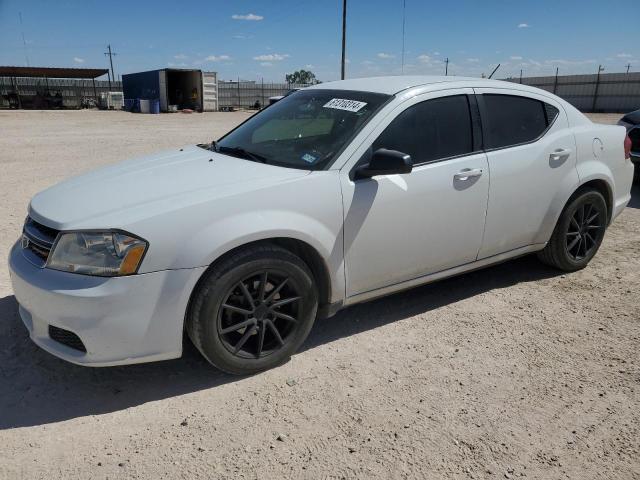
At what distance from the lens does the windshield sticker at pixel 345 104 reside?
3499 millimetres

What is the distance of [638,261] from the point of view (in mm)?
5004

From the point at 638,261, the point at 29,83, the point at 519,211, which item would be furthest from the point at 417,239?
the point at 29,83

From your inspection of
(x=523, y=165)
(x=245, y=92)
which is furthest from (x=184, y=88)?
(x=523, y=165)

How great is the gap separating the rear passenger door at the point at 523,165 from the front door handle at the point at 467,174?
16 cm

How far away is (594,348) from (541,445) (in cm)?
121

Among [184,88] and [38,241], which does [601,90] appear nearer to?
[184,88]

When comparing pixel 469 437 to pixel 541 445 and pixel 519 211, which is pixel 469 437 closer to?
pixel 541 445

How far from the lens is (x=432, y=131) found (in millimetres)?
3570

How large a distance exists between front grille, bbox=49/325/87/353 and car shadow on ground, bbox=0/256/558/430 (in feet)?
1.10

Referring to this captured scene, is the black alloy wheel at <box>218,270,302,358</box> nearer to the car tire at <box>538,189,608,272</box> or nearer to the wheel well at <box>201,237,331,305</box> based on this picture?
the wheel well at <box>201,237,331,305</box>

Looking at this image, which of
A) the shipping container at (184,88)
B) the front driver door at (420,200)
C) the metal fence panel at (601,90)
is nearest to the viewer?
the front driver door at (420,200)

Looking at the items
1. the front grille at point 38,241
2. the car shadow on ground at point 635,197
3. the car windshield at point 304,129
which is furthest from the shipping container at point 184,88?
the front grille at point 38,241

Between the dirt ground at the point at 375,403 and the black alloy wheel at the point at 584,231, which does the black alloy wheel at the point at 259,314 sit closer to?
the dirt ground at the point at 375,403

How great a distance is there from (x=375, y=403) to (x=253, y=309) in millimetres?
849
